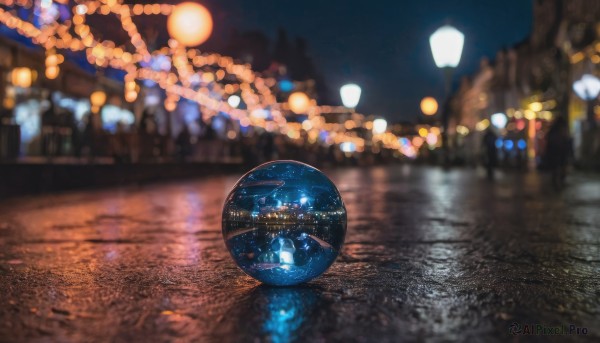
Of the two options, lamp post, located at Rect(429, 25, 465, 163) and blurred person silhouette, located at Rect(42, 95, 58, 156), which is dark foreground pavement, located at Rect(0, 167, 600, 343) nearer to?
lamp post, located at Rect(429, 25, 465, 163)

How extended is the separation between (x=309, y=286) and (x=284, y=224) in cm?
51

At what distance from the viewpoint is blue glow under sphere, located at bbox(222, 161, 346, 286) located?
11.7 feet

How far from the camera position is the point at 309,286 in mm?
3863

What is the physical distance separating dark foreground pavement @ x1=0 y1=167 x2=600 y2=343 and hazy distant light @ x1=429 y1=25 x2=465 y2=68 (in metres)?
8.88

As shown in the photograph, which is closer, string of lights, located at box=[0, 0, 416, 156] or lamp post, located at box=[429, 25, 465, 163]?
lamp post, located at box=[429, 25, 465, 163]

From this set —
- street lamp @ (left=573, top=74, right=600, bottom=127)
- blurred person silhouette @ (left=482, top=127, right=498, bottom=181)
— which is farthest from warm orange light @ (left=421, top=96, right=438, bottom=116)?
street lamp @ (left=573, top=74, right=600, bottom=127)

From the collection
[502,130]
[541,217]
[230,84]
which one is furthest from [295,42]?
[541,217]

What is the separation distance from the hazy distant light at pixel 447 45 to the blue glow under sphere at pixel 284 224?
13.2 m

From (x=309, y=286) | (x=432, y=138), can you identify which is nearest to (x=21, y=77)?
(x=309, y=286)

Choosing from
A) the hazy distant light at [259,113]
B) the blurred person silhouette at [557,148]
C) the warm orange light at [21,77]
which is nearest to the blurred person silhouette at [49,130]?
the warm orange light at [21,77]

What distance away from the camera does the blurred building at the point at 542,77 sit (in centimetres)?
3775

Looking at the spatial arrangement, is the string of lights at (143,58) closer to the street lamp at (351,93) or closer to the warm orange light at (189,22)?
the warm orange light at (189,22)

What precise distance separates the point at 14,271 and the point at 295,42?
99652 mm

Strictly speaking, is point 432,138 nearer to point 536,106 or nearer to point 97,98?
Answer: point 536,106
